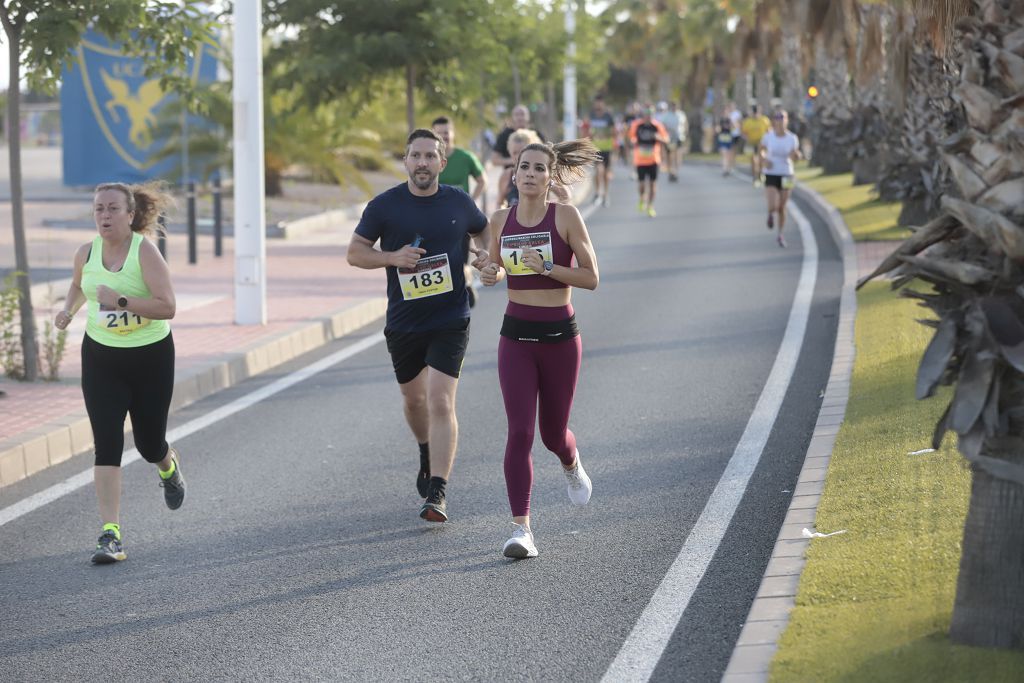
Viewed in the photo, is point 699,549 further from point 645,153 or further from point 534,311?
point 645,153

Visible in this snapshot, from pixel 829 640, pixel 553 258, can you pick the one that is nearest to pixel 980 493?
pixel 829 640

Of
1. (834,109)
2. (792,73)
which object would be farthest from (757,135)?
(792,73)

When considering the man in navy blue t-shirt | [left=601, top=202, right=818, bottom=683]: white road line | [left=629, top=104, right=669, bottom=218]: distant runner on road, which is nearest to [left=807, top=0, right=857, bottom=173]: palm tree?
[left=629, top=104, right=669, bottom=218]: distant runner on road

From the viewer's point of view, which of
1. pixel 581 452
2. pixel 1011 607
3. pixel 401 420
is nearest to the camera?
pixel 1011 607

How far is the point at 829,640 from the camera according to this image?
4.94m

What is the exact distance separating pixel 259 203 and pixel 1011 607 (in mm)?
10416

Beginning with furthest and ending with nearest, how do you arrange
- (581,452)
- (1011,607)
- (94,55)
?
(94,55), (581,452), (1011,607)

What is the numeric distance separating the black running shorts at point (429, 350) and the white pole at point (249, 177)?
6651 mm

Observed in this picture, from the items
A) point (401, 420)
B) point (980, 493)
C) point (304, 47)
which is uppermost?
point (304, 47)

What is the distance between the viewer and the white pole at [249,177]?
1396 cm

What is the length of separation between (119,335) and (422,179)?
63.2 inches

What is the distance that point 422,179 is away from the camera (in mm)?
7297

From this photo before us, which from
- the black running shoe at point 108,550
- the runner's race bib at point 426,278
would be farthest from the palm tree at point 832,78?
the black running shoe at point 108,550

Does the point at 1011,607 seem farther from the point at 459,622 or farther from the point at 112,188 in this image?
the point at 112,188
